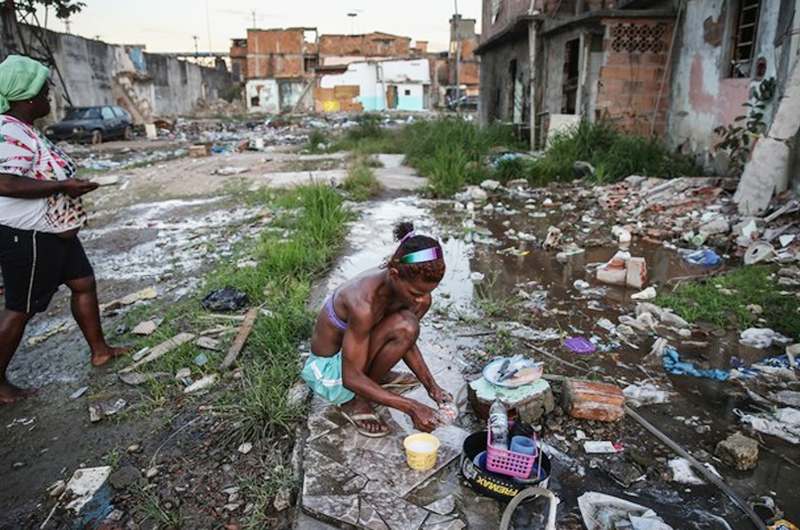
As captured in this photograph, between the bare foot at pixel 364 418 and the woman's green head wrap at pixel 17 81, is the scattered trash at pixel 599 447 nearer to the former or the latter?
the bare foot at pixel 364 418

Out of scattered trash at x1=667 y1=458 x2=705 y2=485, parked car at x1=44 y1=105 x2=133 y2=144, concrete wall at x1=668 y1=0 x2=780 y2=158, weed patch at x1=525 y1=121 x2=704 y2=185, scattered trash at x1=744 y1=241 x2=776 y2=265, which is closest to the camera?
scattered trash at x1=667 y1=458 x2=705 y2=485

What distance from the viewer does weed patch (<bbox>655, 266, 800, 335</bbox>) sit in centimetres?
345

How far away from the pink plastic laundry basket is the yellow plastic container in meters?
0.23

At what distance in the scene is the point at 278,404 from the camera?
2504 mm

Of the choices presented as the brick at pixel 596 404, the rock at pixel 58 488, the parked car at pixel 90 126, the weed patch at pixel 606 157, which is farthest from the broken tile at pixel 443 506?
the parked car at pixel 90 126

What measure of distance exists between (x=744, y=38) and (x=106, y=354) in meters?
8.38

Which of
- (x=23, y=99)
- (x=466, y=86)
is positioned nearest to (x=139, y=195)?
(x=23, y=99)

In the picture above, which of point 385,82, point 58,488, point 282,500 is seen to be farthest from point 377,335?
point 385,82

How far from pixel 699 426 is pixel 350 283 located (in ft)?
5.64

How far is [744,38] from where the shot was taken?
7.21 meters

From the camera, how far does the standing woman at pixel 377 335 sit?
1.95 metres

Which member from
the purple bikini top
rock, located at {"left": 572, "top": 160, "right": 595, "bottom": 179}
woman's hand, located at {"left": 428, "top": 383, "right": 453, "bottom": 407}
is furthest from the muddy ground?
rock, located at {"left": 572, "top": 160, "right": 595, "bottom": 179}

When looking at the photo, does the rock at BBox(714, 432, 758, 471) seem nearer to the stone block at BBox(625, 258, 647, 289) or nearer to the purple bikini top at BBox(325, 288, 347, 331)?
the purple bikini top at BBox(325, 288, 347, 331)

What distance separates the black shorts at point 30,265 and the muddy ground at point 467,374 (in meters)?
0.53
